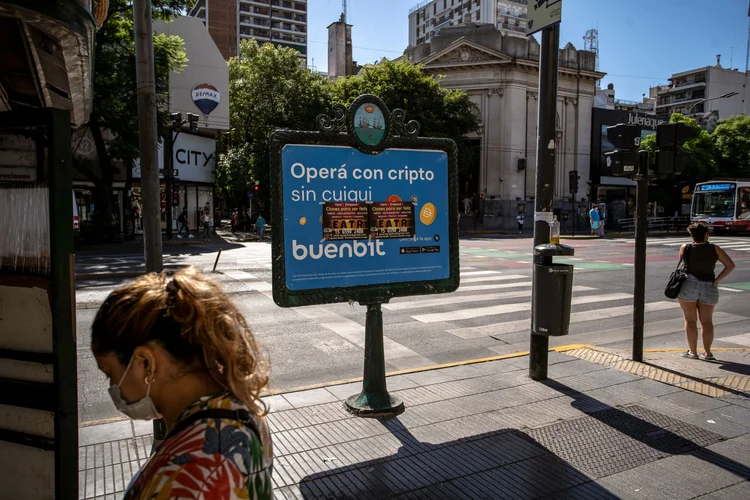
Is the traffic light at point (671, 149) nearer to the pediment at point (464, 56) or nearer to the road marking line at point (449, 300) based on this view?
the road marking line at point (449, 300)

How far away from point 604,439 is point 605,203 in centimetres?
4926

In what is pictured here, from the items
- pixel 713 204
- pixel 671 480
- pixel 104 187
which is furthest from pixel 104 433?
pixel 713 204

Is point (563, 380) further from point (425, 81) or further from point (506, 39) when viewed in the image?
point (506, 39)

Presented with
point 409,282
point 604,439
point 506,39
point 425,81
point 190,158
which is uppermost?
point 506,39

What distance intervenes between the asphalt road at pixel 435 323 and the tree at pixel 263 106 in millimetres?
21725

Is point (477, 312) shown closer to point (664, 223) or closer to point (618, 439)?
point (618, 439)

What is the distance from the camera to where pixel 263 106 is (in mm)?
38469

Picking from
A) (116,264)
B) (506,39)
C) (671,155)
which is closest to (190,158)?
(116,264)

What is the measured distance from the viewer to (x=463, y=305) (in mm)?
10531

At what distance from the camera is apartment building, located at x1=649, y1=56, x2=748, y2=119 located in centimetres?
7775

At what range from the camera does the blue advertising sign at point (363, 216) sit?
4676mm

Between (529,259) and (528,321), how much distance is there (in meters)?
10.1

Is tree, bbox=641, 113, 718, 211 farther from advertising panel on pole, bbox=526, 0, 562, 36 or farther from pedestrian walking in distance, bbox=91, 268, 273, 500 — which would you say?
pedestrian walking in distance, bbox=91, 268, 273, 500

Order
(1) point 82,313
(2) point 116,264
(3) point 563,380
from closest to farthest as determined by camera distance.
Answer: (3) point 563,380 < (1) point 82,313 < (2) point 116,264
